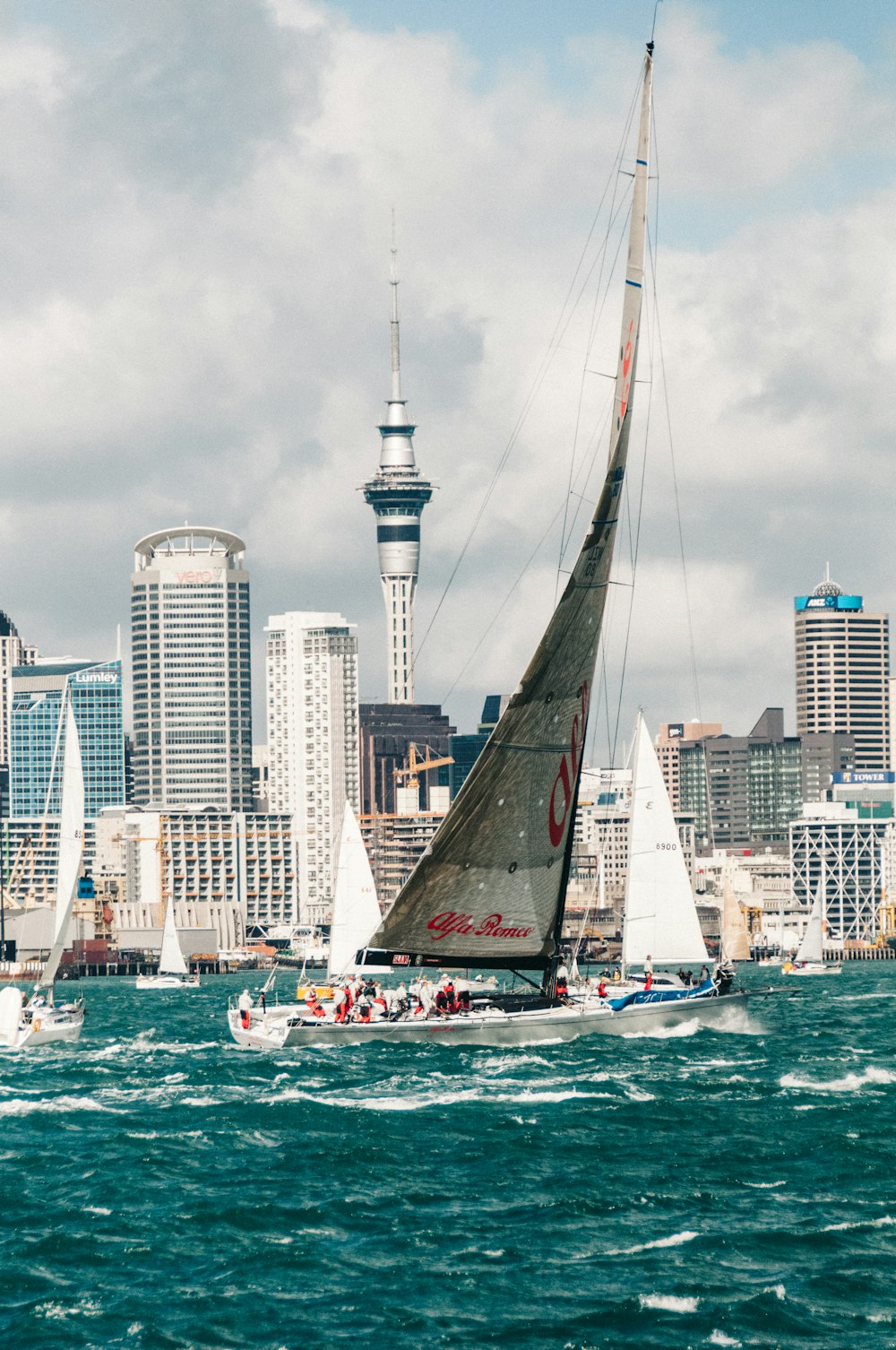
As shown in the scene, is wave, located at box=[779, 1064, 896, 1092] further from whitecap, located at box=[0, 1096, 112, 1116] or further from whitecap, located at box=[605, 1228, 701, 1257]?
whitecap, located at box=[605, 1228, 701, 1257]

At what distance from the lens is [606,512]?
2527 inches

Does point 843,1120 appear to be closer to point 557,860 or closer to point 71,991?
point 557,860

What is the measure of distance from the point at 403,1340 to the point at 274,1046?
129 ft

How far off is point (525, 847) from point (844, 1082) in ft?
41.5

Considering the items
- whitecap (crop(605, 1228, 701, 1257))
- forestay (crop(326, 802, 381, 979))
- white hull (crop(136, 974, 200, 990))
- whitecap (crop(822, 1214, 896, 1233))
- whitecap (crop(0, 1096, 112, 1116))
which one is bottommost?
white hull (crop(136, 974, 200, 990))

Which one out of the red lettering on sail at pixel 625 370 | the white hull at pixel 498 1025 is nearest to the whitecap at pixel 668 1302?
the white hull at pixel 498 1025

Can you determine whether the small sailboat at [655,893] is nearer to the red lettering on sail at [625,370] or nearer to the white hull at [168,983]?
the red lettering on sail at [625,370]

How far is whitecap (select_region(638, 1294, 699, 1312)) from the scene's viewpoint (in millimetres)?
29428

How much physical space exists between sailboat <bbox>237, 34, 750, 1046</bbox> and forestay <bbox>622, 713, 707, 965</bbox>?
38.6 feet

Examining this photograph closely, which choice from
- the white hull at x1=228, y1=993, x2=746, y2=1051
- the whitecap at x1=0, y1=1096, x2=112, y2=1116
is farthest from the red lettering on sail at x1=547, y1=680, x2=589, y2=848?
the whitecap at x1=0, y1=1096, x2=112, y2=1116

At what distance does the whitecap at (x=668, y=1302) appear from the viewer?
96.5ft

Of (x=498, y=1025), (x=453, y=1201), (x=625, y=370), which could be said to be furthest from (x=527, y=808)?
(x=453, y=1201)

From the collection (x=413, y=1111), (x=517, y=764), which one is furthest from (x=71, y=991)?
(x=413, y=1111)

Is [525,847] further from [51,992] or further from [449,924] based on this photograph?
[51,992]
